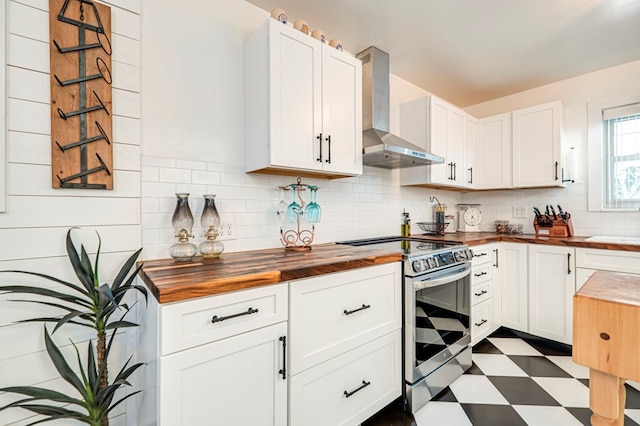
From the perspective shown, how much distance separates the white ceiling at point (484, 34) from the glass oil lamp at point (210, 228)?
4.46 ft

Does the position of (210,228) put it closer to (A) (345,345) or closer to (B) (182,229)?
(B) (182,229)

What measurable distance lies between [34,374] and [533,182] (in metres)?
3.95

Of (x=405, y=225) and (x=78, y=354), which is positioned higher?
(x=405, y=225)

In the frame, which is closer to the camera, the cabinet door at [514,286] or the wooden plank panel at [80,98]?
the wooden plank panel at [80,98]

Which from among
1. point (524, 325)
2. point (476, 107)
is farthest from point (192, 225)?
point (476, 107)

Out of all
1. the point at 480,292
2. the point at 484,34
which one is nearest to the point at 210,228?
the point at 480,292

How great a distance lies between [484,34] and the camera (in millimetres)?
2262

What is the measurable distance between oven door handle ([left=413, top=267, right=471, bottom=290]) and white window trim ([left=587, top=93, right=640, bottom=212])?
5.92 feet

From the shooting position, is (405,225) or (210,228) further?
(405,225)

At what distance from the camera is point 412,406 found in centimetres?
174

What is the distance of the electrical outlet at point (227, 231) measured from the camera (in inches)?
69.3

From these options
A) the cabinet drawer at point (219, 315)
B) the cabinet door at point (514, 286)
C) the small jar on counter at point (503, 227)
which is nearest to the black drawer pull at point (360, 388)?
the cabinet drawer at point (219, 315)

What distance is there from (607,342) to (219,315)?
1.25 meters

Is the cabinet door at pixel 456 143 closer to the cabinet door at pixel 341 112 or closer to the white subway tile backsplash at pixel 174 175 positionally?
the cabinet door at pixel 341 112
